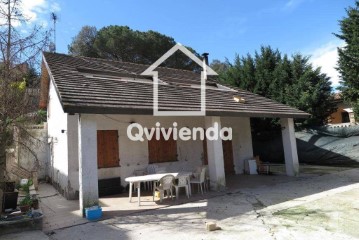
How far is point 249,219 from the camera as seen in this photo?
6.76m

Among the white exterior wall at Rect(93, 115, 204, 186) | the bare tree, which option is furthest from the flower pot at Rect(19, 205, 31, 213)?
the white exterior wall at Rect(93, 115, 204, 186)

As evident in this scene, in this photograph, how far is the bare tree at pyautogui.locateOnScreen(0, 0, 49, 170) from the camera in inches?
281

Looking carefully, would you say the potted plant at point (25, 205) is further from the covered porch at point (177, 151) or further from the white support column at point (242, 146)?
the white support column at point (242, 146)

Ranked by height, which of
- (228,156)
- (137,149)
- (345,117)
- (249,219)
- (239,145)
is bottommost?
(249,219)

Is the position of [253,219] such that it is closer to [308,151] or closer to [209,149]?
[209,149]

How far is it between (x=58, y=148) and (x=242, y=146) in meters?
9.29

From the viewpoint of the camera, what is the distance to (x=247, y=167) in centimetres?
1505

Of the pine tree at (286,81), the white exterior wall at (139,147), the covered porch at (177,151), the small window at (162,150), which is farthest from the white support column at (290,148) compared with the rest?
the pine tree at (286,81)

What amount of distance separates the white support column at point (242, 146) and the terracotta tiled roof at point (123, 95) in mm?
1920

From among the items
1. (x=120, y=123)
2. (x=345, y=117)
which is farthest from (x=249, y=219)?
(x=345, y=117)

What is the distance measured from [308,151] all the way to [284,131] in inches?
197

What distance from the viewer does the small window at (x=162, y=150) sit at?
12297 millimetres

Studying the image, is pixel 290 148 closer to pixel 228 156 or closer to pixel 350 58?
pixel 228 156

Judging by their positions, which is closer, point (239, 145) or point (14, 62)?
point (14, 62)
